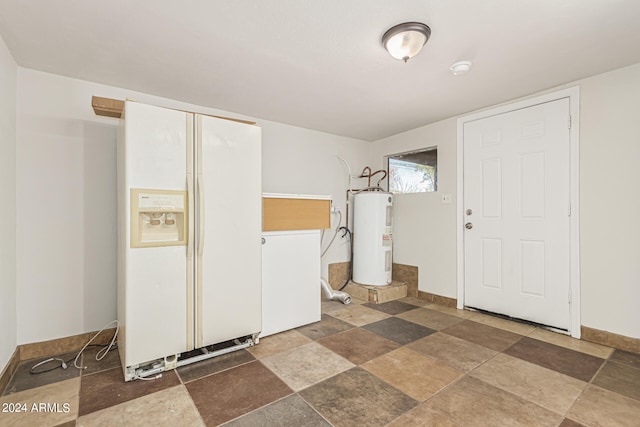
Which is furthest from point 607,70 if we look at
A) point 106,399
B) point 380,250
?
point 106,399

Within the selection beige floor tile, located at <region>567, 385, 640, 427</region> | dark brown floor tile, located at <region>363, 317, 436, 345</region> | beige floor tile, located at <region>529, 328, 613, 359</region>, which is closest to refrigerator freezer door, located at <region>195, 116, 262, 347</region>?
dark brown floor tile, located at <region>363, 317, 436, 345</region>

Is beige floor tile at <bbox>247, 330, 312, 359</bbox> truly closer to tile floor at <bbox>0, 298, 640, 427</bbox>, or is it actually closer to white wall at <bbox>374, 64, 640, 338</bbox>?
tile floor at <bbox>0, 298, 640, 427</bbox>

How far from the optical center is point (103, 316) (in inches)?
98.3

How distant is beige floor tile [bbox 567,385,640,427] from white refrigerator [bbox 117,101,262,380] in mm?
2102

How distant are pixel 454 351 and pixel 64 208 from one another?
3.35 m

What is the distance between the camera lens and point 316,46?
1.98 meters

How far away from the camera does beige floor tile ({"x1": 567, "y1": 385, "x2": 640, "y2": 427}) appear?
1521mm

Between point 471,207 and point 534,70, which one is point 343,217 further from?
point 534,70

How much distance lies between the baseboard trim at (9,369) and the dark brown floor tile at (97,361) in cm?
37

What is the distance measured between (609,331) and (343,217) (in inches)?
114

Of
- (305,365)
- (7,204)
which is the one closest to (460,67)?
(305,365)

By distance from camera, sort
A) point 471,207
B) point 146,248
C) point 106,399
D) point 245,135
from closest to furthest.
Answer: point 106,399 < point 146,248 < point 245,135 < point 471,207

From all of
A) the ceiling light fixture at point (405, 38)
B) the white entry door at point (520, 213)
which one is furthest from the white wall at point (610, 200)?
the ceiling light fixture at point (405, 38)

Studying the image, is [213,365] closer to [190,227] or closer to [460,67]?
[190,227]
